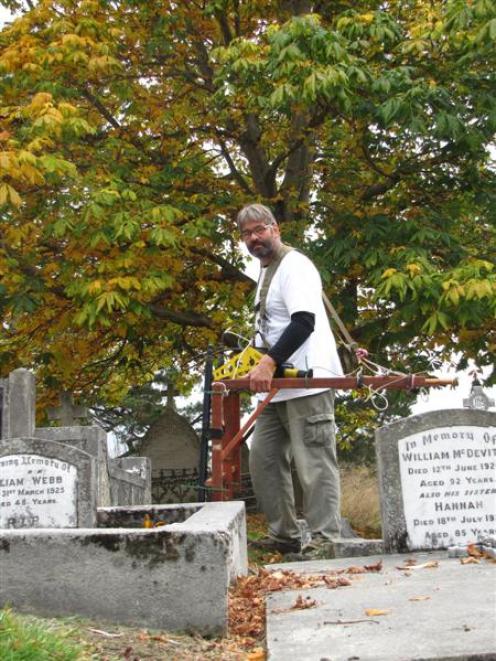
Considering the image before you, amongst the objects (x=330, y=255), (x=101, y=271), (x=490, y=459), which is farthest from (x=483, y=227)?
(x=490, y=459)

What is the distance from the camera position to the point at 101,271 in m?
11.2

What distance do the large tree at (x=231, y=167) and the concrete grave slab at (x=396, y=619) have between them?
565 centimetres

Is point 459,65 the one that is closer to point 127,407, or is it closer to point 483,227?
point 483,227

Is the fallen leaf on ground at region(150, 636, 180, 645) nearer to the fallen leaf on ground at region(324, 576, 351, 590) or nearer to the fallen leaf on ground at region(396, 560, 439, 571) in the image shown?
the fallen leaf on ground at region(324, 576, 351, 590)

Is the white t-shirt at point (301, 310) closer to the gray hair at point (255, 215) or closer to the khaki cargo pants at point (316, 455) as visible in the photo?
the khaki cargo pants at point (316, 455)

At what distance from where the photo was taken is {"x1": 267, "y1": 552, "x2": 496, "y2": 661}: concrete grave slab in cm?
313

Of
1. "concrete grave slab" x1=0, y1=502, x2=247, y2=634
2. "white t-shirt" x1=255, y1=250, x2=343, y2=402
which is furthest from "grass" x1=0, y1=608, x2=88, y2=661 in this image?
"white t-shirt" x1=255, y1=250, x2=343, y2=402

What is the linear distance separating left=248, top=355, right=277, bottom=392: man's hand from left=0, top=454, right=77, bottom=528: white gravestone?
120 cm

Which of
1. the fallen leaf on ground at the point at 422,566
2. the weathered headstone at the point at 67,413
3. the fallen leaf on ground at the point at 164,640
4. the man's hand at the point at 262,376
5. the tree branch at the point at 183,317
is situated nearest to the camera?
the fallen leaf on ground at the point at 164,640

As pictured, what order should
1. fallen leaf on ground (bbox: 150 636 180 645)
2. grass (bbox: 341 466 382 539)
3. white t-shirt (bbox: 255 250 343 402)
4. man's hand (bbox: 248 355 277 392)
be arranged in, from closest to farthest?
fallen leaf on ground (bbox: 150 636 180 645) < man's hand (bbox: 248 355 277 392) < white t-shirt (bbox: 255 250 343 402) < grass (bbox: 341 466 382 539)

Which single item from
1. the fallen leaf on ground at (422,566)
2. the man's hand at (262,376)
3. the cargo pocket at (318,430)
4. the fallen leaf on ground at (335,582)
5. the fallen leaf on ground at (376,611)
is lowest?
the fallen leaf on ground at (376,611)

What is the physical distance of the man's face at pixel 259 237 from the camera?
19.4 ft

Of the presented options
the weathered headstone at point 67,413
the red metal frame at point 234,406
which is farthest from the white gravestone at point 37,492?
the weathered headstone at point 67,413

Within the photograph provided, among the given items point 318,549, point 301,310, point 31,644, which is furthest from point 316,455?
point 31,644
